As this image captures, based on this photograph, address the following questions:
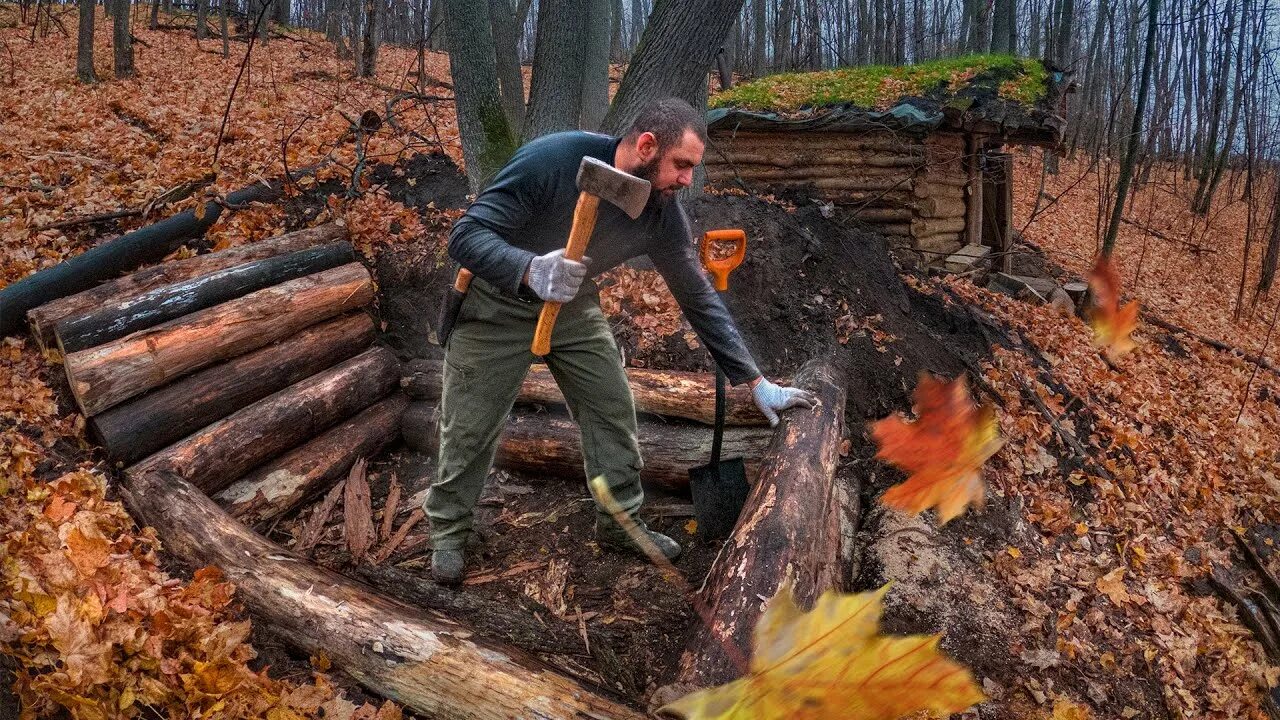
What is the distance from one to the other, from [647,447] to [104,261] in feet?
11.8

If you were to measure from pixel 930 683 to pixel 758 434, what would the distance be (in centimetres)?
188

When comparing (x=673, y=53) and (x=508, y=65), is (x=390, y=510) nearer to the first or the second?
(x=673, y=53)

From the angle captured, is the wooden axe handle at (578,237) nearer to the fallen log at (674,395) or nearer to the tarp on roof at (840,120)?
the fallen log at (674,395)

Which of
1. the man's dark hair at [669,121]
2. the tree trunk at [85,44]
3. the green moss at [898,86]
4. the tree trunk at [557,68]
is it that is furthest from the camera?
the tree trunk at [85,44]

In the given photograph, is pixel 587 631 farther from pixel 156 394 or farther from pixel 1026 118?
pixel 1026 118

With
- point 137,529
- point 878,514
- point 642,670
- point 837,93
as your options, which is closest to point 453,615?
point 642,670

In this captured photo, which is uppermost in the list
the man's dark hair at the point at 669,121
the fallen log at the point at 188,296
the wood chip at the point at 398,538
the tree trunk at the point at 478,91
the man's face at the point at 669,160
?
the tree trunk at the point at 478,91

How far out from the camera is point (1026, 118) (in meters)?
7.70

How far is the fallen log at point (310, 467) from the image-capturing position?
3.80 m

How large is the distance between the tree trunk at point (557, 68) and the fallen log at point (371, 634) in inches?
159

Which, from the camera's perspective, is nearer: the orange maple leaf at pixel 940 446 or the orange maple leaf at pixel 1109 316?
the orange maple leaf at pixel 940 446

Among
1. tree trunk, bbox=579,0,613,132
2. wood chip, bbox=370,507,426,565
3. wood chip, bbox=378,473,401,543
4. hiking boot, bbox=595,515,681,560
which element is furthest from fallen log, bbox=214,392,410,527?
tree trunk, bbox=579,0,613,132

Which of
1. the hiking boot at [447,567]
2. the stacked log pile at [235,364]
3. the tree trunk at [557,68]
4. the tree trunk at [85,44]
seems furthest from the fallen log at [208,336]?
the tree trunk at [85,44]

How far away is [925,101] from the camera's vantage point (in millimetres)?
8180
